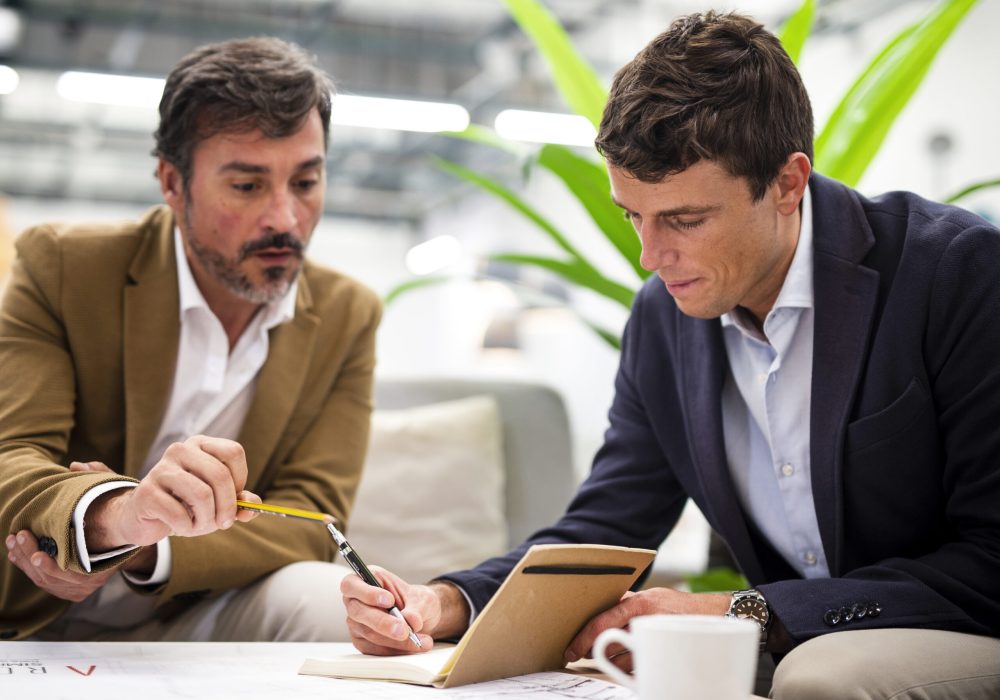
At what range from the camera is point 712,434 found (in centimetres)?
143

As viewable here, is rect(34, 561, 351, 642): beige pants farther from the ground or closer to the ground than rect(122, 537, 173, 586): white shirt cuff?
closer to the ground

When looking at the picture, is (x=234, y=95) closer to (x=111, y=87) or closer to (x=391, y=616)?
(x=391, y=616)

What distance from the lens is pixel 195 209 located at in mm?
1738

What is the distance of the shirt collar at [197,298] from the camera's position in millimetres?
1713

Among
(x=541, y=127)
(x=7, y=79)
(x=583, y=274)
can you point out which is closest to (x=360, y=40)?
(x=541, y=127)

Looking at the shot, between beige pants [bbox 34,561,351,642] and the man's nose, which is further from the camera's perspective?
the man's nose

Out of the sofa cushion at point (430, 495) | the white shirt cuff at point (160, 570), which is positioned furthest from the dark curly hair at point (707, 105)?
the sofa cushion at point (430, 495)

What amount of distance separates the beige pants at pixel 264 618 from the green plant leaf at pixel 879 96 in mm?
1156

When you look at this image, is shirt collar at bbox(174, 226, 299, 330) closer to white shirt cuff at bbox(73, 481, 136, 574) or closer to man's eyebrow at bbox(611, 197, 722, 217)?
white shirt cuff at bbox(73, 481, 136, 574)

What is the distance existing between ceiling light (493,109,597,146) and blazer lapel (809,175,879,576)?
603 cm

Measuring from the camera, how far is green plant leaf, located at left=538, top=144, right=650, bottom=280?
200cm

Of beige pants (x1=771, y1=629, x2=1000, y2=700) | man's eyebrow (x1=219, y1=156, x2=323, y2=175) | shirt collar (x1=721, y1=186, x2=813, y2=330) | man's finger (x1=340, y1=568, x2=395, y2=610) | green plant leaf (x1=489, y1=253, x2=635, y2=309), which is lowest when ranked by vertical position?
man's finger (x1=340, y1=568, x2=395, y2=610)

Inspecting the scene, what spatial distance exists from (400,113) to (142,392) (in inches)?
246

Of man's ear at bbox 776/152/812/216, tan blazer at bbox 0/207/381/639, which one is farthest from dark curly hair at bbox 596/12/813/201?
tan blazer at bbox 0/207/381/639
